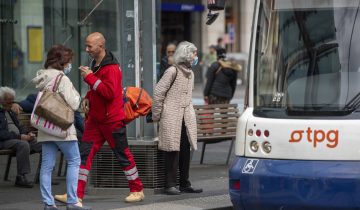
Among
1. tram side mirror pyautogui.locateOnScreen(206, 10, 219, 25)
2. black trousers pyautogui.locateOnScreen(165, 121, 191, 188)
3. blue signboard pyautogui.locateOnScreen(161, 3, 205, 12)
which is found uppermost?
blue signboard pyautogui.locateOnScreen(161, 3, 205, 12)

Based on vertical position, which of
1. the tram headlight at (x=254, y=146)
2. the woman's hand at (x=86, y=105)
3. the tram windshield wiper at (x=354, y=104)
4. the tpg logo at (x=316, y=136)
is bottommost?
the tram headlight at (x=254, y=146)

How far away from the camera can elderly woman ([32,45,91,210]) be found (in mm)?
8812

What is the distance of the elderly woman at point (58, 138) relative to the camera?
8812 millimetres

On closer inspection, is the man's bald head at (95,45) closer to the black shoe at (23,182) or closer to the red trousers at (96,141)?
the red trousers at (96,141)

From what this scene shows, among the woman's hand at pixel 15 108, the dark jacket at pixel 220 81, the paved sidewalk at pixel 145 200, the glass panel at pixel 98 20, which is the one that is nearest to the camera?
the paved sidewalk at pixel 145 200

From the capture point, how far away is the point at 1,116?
1116cm

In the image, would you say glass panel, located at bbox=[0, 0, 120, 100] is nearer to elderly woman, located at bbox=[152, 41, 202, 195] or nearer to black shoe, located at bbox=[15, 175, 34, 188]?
black shoe, located at bbox=[15, 175, 34, 188]

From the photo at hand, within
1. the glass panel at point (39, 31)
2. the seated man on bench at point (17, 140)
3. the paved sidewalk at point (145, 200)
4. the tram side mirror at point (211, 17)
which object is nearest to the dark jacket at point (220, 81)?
the glass panel at point (39, 31)

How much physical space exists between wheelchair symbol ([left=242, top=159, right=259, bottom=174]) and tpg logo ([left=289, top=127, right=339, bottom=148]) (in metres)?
0.40

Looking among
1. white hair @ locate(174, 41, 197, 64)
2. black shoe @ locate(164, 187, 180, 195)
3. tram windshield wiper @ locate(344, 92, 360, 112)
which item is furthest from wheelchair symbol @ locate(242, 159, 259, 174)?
white hair @ locate(174, 41, 197, 64)

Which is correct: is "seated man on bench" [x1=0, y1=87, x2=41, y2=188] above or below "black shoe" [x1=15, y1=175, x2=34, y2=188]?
above

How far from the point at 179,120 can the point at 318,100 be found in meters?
2.30

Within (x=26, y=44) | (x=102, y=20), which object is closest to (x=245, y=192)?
(x=102, y=20)

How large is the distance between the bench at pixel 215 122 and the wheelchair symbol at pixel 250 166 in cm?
452
